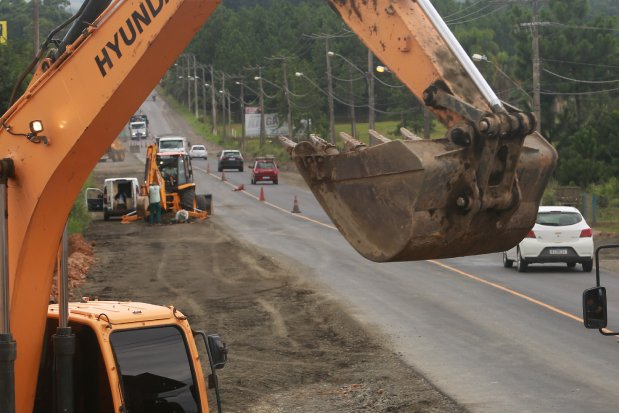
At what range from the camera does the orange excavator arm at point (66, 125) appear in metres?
7.90

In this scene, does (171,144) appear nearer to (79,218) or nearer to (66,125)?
(79,218)

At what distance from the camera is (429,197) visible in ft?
22.9

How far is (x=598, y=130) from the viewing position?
50.0m

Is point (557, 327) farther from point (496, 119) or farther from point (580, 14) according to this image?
point (580, 14)

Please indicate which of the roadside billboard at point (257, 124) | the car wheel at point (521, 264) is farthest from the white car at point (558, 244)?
the roadside billboard at point (257, 124)

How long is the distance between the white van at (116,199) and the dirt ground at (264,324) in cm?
812

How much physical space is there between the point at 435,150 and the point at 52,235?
2.79 m

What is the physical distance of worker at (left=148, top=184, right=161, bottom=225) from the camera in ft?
151

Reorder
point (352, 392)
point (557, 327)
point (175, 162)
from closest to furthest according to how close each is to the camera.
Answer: point (352, 392), point (557, 327), point (175, 162)

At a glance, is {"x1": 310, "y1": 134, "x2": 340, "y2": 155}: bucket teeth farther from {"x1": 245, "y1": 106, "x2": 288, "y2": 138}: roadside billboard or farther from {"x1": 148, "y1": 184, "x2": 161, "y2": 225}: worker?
{"x1": 245, "y1": 106, "x2": 288, "y2": 138}: roadside billboard

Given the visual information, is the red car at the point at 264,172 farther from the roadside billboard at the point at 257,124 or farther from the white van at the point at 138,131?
the roadside billboard at the point at 257,124

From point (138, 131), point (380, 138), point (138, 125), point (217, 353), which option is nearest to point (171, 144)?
point (138, 131)

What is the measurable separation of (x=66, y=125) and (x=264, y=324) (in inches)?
566

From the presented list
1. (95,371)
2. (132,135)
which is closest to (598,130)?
(95,371)
